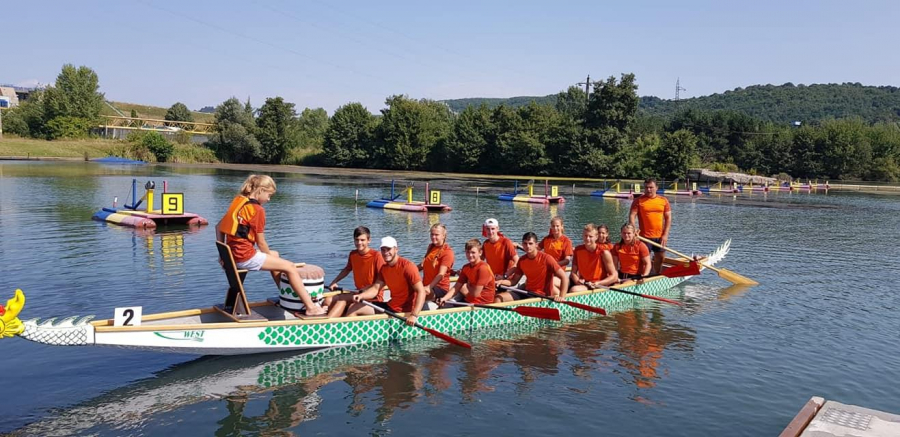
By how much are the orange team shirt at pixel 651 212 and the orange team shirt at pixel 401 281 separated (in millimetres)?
6694

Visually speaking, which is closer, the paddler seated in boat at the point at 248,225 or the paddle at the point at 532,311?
the paddler seated in boat at the point at 248,225

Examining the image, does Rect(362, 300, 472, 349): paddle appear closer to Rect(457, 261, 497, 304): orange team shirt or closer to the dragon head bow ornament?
Rect(457, 261, 497, 304): orange team shirt

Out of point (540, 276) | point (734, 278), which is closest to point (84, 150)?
point (734, 278)

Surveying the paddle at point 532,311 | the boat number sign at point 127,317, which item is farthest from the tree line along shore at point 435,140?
the boat number sign at point 127,317

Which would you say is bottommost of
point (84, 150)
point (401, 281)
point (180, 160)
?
point (401, 281)

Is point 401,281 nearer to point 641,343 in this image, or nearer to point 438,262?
point 438,262

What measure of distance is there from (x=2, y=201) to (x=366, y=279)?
92.6ft

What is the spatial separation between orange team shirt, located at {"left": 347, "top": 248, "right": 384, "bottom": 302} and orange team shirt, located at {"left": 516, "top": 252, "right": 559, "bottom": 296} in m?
3.02

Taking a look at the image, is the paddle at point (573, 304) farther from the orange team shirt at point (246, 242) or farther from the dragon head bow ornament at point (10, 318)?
the dragon head bow ornament at point (10, 318)

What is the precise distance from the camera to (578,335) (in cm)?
1205

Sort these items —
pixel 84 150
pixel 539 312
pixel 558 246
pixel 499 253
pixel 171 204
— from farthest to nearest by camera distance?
pixel 84 150, pixel 171 204, pixel 558 246, pixel 499 253, pixel 539 312

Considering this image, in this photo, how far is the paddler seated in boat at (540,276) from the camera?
12.1 meters

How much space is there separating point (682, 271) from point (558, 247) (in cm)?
362

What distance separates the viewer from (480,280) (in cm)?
1137
